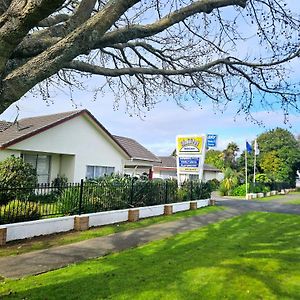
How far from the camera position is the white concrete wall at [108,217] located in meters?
11.9

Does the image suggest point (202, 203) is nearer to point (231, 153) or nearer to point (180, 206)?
point (180, 206)

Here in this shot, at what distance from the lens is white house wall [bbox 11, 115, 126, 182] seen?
1948cm

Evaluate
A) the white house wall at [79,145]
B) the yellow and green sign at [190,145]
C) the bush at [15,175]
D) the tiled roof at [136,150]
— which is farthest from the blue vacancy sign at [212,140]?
the bush at [15,175]

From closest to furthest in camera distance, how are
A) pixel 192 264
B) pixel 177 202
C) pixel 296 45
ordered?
pixel 296 45
pixel 192 264
pixel 177 202

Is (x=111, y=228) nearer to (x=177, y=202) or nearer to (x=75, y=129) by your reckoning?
(x=177, y=202)

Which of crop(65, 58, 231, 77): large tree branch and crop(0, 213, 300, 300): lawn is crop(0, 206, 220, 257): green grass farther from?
crop(65, 58, 231, 77): large tree branch

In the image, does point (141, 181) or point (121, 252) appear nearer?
point (121, 252)

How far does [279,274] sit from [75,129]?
16750 millimetres

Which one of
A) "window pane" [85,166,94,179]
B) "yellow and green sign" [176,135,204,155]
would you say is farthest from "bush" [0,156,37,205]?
"yellow and green sign" [176,135,204,155]

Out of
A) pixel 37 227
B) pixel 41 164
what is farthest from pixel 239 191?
pixel 37 227

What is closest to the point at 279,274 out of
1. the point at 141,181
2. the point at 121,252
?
the point at 121,252

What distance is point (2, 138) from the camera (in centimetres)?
1870

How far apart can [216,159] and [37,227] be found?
2285 inches

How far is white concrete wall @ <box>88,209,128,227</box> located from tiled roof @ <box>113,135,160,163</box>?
13360 millimetres
